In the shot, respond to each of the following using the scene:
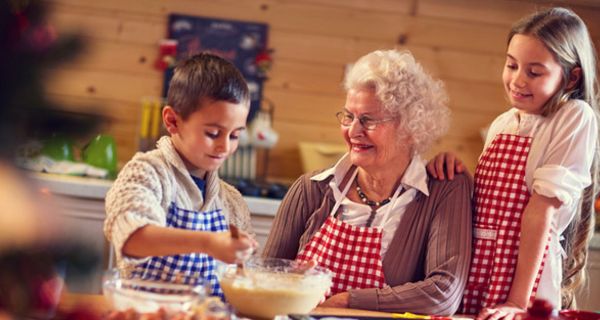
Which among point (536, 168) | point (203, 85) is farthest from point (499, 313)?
point (203, 85)

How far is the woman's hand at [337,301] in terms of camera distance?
1.80 meters

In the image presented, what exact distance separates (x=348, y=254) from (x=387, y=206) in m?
0.16

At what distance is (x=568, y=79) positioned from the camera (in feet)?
6.38

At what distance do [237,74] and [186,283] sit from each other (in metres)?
0.52

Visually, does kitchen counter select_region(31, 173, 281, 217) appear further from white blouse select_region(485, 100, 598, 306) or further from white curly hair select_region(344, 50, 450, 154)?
white blouse select_region(485, 100, 598, 306)

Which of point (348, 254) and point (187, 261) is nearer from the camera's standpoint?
point (187, 261)

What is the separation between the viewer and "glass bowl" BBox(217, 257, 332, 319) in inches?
56.2

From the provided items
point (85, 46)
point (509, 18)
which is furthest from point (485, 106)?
point (85, 46)

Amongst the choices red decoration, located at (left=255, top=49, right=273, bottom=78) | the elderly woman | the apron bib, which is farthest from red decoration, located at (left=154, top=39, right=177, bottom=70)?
the apron bib

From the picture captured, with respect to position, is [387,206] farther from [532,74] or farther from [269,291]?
[269,291]

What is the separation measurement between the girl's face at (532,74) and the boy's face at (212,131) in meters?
0.68

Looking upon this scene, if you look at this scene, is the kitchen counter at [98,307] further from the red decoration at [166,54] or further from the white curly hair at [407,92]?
the red decoration at [166,54]

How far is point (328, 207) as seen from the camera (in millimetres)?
2037

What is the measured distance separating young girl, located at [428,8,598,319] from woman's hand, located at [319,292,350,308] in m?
0.33
